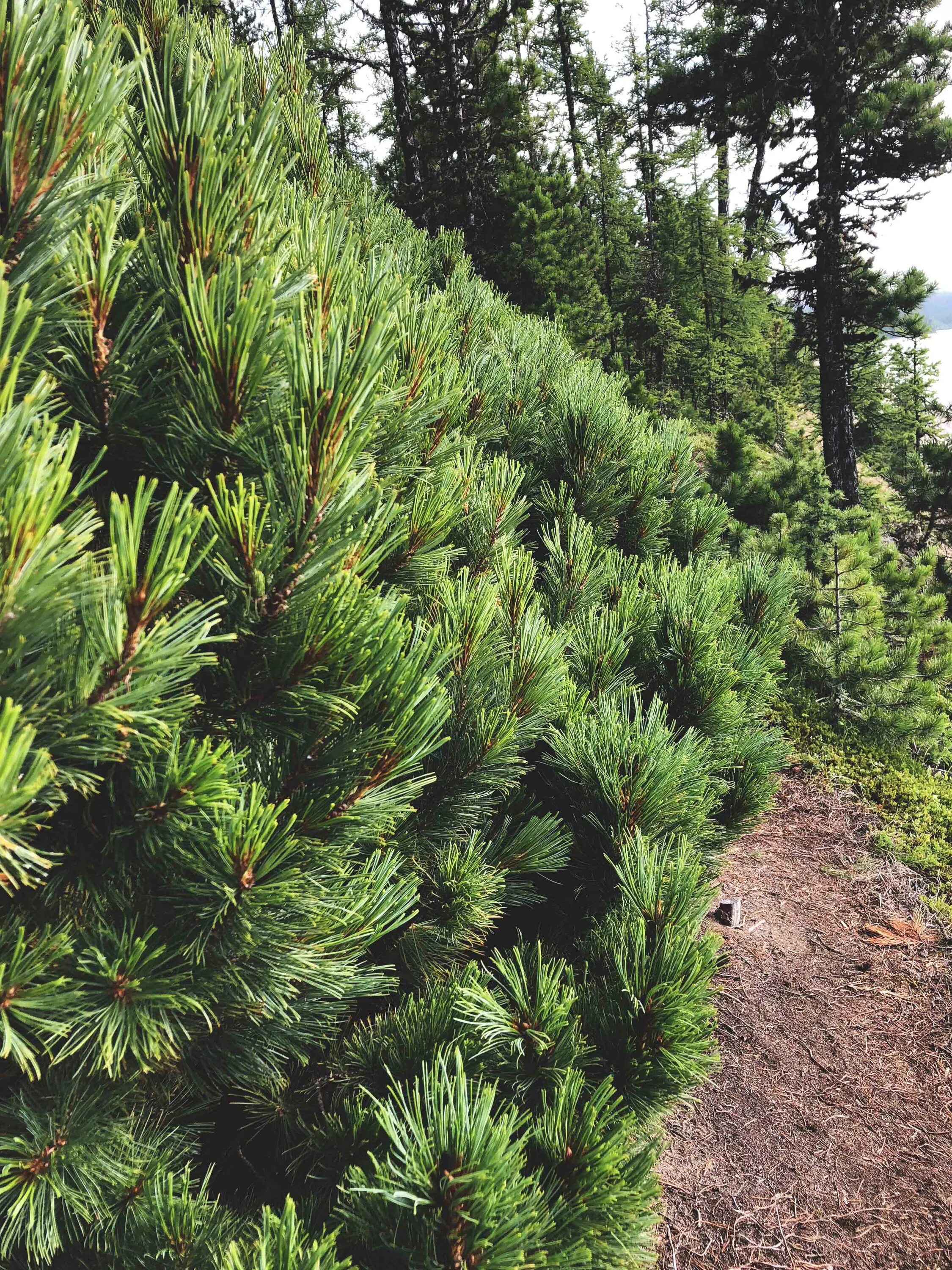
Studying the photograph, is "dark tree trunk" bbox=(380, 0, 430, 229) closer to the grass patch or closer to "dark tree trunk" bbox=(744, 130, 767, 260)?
"dark tree trunk" bbox=(744, 130, 767, 260)

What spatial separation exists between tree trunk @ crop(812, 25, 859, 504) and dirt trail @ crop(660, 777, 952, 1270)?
6.26 m

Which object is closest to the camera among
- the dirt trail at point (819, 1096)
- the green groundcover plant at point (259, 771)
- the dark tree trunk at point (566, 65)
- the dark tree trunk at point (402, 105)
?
the green groundcover plant at point (259, 771)

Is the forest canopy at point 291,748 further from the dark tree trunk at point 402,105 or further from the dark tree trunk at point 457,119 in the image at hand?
the dark tree trunk at point 457,119

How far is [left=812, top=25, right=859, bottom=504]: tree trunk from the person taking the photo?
854 cm

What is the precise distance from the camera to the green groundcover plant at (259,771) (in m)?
0.87

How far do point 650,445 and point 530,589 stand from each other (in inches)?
63.0

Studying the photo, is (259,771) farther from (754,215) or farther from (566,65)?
(566,65)

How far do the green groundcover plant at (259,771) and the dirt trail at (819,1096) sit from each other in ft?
3.23

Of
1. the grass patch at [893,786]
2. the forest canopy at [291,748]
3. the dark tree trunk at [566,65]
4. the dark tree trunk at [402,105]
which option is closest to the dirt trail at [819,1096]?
the grass patch at [893,786]

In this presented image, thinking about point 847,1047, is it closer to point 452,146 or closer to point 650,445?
point 650,445

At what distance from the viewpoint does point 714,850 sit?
270 centimetres

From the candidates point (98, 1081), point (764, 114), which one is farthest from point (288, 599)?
point (764, 114)

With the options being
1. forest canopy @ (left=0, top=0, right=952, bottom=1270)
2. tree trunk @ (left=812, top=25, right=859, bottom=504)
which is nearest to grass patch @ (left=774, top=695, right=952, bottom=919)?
forest canopy @ (left=0, top=0, right=952, bottom=1270)

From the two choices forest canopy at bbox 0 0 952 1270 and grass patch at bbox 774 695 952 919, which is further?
grass patch at bbox 774 695 952 919
